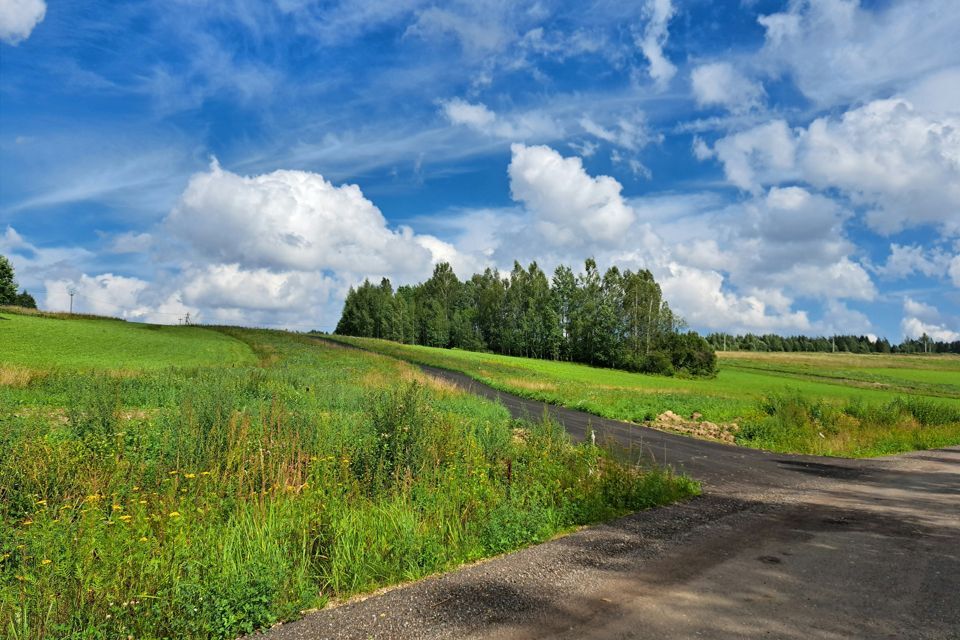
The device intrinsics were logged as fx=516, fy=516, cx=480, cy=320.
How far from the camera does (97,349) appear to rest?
4244 cm

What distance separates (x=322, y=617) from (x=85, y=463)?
19.6 feet

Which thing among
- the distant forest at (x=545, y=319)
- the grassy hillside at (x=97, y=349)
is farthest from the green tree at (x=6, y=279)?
the distant forest at (x=545, y=319)

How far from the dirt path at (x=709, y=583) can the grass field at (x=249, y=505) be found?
0.70m

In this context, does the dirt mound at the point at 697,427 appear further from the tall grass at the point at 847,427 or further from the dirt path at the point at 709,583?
the dirt path at the point at 709,583

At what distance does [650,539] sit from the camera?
775cm

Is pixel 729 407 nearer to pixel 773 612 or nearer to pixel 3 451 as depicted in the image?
pixel 773 612

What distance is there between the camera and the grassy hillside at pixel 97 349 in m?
34.0

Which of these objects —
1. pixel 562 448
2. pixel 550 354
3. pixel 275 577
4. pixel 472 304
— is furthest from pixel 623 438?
pixel 472 304

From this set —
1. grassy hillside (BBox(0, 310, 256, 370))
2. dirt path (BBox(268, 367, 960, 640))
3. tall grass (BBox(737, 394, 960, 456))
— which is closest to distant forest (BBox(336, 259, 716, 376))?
tall grass (BBox(737, 394, 960, 456))

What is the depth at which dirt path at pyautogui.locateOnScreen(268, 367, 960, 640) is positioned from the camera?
5.03 m

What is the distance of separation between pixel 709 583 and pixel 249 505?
20.5 feet

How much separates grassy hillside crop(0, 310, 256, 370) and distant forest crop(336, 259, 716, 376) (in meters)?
58.7

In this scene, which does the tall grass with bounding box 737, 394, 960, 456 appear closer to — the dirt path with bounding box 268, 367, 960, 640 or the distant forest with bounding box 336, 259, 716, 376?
the dirt path with bounding box 268, 367, 960, 640

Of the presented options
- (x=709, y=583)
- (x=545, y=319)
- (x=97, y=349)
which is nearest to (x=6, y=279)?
(x=97, y=349)
